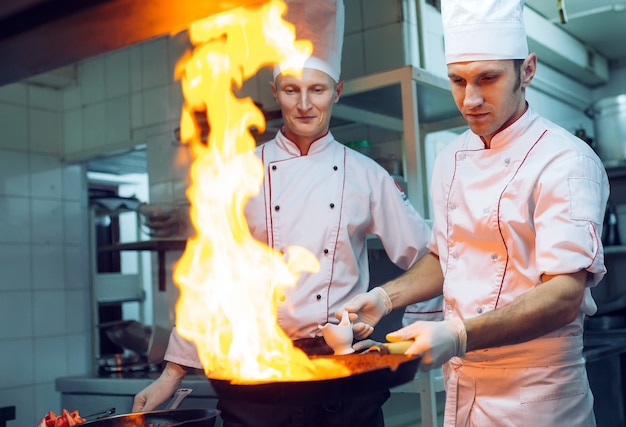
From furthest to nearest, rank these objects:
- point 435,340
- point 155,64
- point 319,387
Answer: point 155,64 → point 435,340 → point 319,387

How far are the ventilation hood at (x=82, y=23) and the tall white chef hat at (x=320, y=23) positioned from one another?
1447 mm

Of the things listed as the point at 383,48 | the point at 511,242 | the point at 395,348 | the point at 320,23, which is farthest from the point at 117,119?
the point at 395,348

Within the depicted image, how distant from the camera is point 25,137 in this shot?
411 centimetres

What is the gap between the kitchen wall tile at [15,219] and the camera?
3.92m

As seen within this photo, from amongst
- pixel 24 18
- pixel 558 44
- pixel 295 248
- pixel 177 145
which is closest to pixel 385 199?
pixel 295 248

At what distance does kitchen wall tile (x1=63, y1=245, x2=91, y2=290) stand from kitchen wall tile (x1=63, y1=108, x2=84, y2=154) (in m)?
0.59

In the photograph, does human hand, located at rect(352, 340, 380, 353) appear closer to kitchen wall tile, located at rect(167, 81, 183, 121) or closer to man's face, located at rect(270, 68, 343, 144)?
man's face, located at rect(270, 68, 343, 144)

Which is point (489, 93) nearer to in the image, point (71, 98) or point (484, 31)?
point (484, 31)

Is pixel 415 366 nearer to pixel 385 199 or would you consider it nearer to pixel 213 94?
pixel 385 199

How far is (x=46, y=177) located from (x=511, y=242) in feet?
10.5

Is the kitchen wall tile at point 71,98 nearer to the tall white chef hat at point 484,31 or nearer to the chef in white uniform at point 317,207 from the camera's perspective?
the chef in white uniform at point 317,207

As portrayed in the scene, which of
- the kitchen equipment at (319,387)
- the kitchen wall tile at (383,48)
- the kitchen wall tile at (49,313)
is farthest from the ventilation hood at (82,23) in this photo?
the kitchen wall tile at (49,313)

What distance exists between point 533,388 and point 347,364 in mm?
565

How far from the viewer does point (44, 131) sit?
13.9 feet
